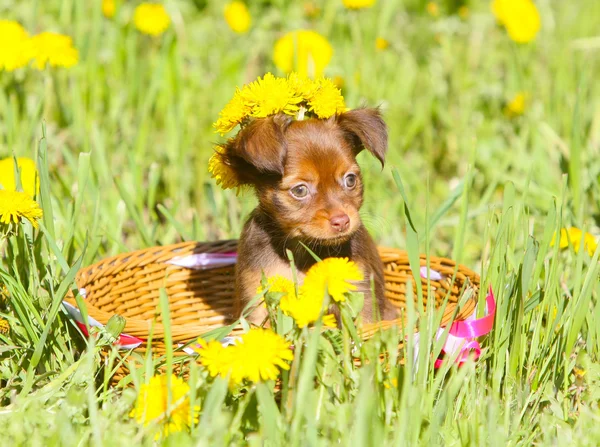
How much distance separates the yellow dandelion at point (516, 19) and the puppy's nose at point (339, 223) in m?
2.69

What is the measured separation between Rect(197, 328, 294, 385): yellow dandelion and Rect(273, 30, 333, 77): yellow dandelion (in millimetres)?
2579

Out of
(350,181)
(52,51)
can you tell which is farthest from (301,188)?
(52,51)

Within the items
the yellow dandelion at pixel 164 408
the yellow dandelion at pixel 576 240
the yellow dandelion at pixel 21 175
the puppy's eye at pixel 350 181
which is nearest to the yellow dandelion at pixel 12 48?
the yellow dandelion at pixel 21 175

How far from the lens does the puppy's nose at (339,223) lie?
2.93m

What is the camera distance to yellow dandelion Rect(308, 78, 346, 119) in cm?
315

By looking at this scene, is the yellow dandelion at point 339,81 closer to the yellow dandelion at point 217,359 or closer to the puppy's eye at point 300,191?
the puppy's eye at point 300,191

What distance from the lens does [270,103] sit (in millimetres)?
3047

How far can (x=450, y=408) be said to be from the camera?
2.46 meters

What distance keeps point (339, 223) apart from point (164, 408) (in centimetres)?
99

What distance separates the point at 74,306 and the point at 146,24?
248cm

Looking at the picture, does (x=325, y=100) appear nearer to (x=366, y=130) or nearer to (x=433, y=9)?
(x=366, y=130)

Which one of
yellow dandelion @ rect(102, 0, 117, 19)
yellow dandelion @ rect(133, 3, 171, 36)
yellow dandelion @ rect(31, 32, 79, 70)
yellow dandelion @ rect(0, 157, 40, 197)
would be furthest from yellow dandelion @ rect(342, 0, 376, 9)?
yellow dandelion @ rect(0, 157, 40, 197)

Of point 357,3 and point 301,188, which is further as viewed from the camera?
point 357,3

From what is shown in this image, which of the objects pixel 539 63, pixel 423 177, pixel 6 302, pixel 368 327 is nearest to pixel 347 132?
pixel 368 327
